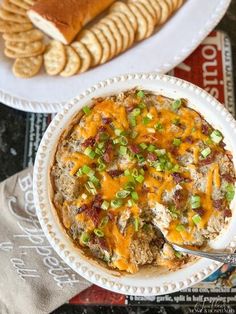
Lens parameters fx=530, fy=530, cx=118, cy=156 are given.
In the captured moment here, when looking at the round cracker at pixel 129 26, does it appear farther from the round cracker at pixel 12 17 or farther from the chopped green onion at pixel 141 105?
the chopped green onion at pixel 141 105

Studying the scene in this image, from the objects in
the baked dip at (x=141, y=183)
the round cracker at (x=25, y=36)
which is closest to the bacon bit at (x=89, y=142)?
the baked dip at (x=141, y=183)

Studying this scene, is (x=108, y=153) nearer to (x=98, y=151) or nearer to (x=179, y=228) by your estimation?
(x=98, y=151)

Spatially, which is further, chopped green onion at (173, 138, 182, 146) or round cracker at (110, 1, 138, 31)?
round cracker at (110, 1, 138, 31)

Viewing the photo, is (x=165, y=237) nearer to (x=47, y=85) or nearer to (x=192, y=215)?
(x=192, y=215)

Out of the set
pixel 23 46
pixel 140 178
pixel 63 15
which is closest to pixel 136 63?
pixel 63 15

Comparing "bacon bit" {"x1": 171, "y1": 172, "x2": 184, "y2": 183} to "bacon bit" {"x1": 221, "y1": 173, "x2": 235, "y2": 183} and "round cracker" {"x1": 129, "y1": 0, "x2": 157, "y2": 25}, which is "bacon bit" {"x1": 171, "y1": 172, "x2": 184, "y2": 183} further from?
"round cracker" {"x1": 129, "y1": 0, "x2": 157, "y2": 25}

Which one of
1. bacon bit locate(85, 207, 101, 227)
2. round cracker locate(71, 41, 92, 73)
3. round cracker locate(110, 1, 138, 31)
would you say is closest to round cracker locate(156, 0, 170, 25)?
round cracker locate(110, 1, 138, 31)
